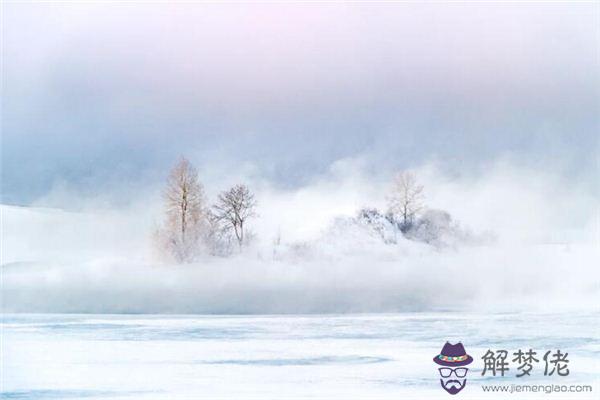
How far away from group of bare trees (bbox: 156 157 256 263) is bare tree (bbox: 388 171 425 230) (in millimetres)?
1496

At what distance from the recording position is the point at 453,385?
33.4 ft

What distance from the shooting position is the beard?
10.1 m

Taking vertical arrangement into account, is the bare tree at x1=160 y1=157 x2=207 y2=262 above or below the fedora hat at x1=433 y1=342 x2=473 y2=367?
above

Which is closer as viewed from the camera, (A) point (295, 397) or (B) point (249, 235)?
(A) point (295, 397)

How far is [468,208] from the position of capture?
36.6ft

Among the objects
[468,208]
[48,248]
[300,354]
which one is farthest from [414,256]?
[48,248]

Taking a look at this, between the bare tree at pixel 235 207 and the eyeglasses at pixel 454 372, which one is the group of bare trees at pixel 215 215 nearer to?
the bare tree at pixel 235 207

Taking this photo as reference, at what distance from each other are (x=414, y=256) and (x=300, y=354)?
1.57 m

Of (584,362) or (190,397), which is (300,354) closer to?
(190,397)

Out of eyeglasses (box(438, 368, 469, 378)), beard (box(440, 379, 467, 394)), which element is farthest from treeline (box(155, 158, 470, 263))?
beard (box(440, 379, 467, 394))

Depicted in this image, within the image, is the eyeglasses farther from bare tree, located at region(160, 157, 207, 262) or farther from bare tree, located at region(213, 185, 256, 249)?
bare tree, located at region(160, 157, 207, 262)

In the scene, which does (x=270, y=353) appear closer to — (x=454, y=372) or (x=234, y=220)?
(x=234, y=220)

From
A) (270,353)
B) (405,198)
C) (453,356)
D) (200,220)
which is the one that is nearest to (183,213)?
(200,220)

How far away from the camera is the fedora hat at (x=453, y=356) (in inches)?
412
